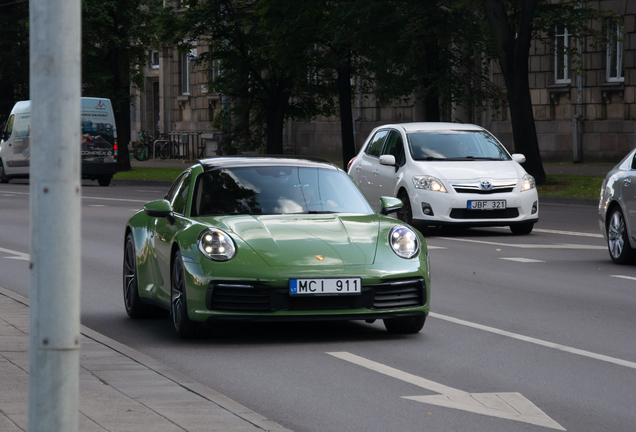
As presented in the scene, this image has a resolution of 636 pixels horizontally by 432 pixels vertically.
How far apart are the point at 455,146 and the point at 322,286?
10111mm

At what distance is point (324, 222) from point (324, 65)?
26.3m

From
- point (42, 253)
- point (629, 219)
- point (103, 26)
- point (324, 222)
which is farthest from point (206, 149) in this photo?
point (42, 253)

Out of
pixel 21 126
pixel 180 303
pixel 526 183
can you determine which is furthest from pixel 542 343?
pixel 21 126

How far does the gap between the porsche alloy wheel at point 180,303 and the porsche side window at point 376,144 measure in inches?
414

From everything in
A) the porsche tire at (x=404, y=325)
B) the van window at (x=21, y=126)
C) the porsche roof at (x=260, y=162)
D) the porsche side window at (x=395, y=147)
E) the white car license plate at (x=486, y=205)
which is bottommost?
the porsche tire at (x=404, y=325)

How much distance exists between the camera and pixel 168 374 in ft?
20.8

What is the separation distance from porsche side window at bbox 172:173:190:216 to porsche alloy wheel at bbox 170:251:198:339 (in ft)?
2.25

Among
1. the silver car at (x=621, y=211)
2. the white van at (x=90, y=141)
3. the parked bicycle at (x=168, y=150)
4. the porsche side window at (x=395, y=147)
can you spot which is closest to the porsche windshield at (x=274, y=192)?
the silver car at (x=621, y=211)

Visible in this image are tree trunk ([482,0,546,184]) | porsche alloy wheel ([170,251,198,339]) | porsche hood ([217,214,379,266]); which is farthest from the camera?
tree trunk ([482,0,546,184])

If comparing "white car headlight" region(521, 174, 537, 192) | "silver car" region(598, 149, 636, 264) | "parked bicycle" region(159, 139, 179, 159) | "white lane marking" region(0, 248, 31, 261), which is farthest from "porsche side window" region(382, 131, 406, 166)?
"parked bicycle" region(159, 139, 179, 159)

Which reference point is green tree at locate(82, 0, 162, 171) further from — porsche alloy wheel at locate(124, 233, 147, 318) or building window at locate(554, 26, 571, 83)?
porsche alloy wheel at locate(124, 233, 147, 318)

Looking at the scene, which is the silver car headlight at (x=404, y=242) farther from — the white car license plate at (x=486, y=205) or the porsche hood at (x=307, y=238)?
the white car license plate at (x=486, y=205)

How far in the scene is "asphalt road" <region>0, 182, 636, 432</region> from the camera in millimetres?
5734

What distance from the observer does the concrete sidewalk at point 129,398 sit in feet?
16.7
